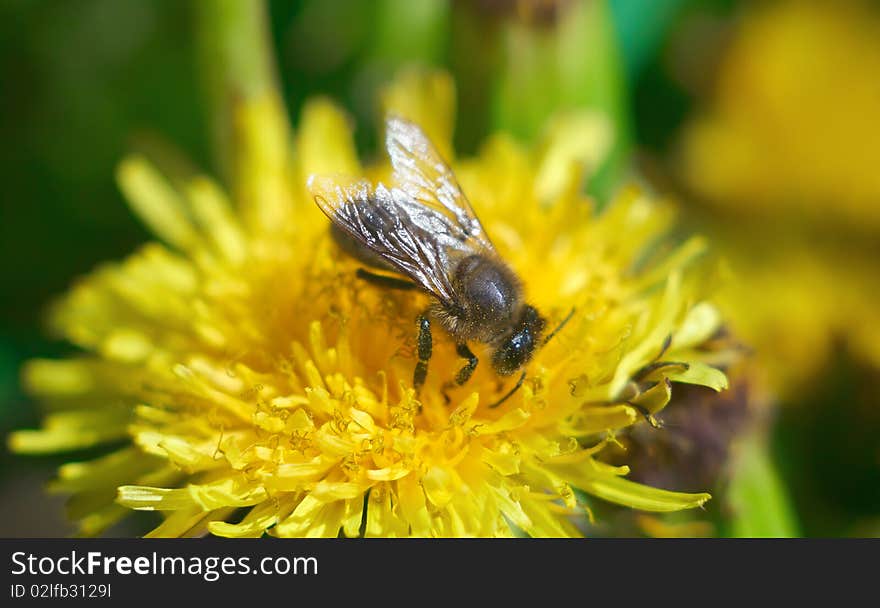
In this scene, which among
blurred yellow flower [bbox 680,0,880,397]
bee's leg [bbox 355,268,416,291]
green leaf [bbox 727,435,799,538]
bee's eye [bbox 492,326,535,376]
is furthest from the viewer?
blurred yellow flower [bbox 680,0,880,397]

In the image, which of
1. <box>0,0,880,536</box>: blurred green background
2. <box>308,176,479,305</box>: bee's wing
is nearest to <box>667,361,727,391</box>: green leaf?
<box>308,176,479,305</box>: bee's wing

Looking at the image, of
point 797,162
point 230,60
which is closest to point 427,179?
point 230,60

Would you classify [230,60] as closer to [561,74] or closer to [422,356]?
[561,74]

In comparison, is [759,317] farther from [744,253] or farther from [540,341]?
[540,341]

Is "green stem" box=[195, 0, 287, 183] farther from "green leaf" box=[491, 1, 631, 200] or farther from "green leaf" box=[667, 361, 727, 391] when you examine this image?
"green leaf" box=[667, 361, 727, 391]

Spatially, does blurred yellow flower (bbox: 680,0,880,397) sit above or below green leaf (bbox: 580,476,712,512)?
above

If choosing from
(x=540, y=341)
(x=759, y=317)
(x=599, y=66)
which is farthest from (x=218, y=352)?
(x=759, y=317)
